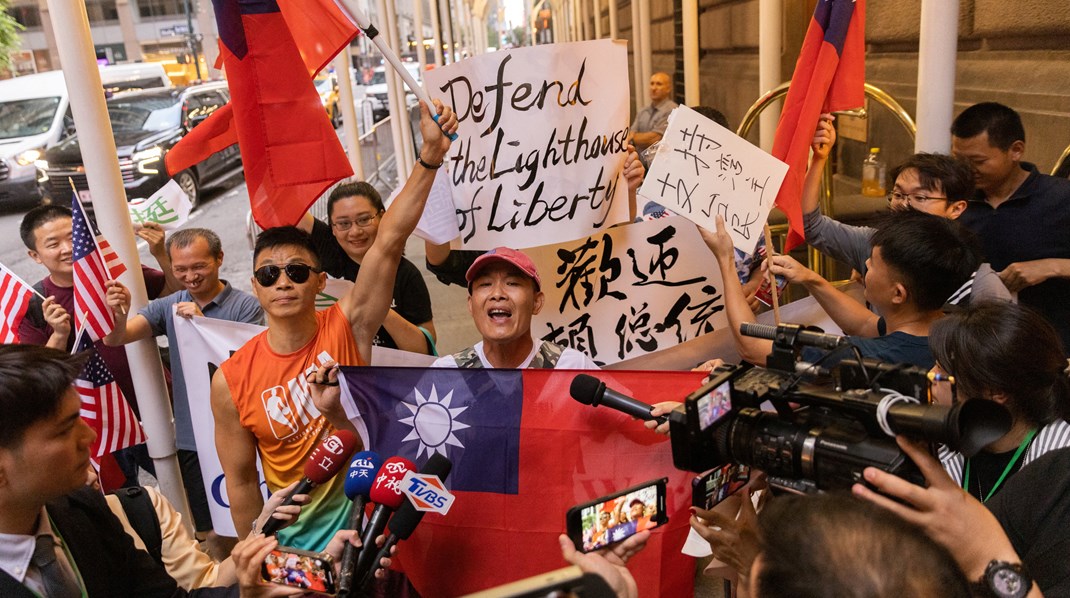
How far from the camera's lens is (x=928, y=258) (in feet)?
9.34

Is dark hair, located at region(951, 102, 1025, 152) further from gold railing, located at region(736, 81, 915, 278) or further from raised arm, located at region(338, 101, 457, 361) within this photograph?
raised arm, located at region(338, 101, 457, 361)

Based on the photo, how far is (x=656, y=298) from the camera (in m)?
4.02

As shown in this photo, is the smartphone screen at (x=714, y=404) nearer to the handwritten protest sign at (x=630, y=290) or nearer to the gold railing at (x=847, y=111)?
the handwritten protest sign at (x=630, y=290)

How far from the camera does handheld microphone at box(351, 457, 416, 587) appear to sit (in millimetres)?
2162

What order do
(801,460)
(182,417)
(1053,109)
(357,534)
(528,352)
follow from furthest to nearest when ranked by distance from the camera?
(1053,109) → (182,417) → (528,352) → (357,534) → (801,460)

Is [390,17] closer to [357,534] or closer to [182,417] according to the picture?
[182,417]

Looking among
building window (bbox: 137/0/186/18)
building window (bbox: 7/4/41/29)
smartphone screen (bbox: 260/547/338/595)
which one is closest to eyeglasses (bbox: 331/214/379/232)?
smartphone screen (bbox: 260/547/338/595)

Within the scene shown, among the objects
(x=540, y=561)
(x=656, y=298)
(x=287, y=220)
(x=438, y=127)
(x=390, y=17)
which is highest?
(x=390, y=17)

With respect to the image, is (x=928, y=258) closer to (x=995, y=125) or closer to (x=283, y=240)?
(x=995, y=125)

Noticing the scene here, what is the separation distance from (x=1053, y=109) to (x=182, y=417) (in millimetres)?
5290

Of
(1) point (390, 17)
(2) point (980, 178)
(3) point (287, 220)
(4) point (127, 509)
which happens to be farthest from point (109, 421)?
(1) point (390, 17)

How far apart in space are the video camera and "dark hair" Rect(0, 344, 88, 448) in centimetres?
139

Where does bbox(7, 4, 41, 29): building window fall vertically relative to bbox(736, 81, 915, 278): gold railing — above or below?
above

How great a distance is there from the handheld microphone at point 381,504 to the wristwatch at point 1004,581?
1.30 m
